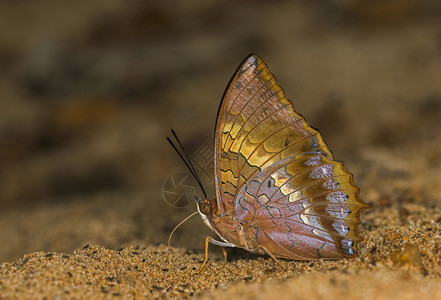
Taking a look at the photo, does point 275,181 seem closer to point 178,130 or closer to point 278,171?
point 278,171

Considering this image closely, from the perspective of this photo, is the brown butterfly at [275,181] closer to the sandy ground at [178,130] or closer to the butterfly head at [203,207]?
the butterfly head at [203,207]

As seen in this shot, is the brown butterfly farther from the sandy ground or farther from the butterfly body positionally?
the sandy ground

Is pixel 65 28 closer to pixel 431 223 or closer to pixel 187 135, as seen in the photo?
pixel 187 135

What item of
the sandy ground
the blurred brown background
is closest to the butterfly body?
the sandy ground

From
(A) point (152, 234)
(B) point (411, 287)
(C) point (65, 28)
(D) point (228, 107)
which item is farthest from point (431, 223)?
(C) point (65, 28)

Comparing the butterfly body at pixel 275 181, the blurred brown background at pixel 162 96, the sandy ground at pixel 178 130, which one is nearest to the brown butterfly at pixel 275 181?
the butterfly body at pixel 275 181
